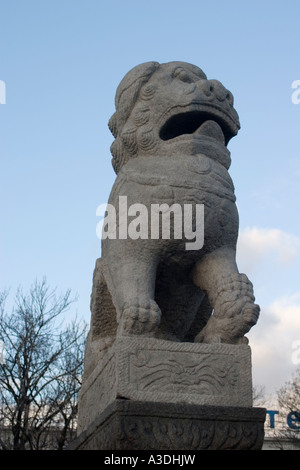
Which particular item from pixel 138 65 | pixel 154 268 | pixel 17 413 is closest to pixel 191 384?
pixel 154 268

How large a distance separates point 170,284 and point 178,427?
3.31ft

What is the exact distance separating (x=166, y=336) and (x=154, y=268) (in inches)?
23.7

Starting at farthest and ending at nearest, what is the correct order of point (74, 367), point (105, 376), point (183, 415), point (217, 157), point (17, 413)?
point (74, 367) → point (17, 413) → point (217, 157) → point (105, 376) → point (183, 415)

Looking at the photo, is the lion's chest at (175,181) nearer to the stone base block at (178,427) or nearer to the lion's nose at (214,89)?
the lion's nose at (214,89)

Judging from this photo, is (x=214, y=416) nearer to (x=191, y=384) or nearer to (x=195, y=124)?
(x=191, y=384)

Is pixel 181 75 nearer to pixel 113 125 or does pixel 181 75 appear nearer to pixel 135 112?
pixel 135 112

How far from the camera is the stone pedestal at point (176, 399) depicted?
9.37ft

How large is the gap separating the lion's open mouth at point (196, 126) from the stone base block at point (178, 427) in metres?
1.68

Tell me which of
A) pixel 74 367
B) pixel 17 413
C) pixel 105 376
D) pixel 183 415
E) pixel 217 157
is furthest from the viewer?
pixel 74 367

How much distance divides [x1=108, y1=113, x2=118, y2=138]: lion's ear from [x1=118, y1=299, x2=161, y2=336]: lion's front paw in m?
1.40

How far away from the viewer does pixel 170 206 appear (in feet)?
11.2

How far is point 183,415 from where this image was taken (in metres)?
2.90

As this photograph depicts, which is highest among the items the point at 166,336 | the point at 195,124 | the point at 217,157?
the point at 195,124

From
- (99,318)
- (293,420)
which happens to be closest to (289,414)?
(293,420)
